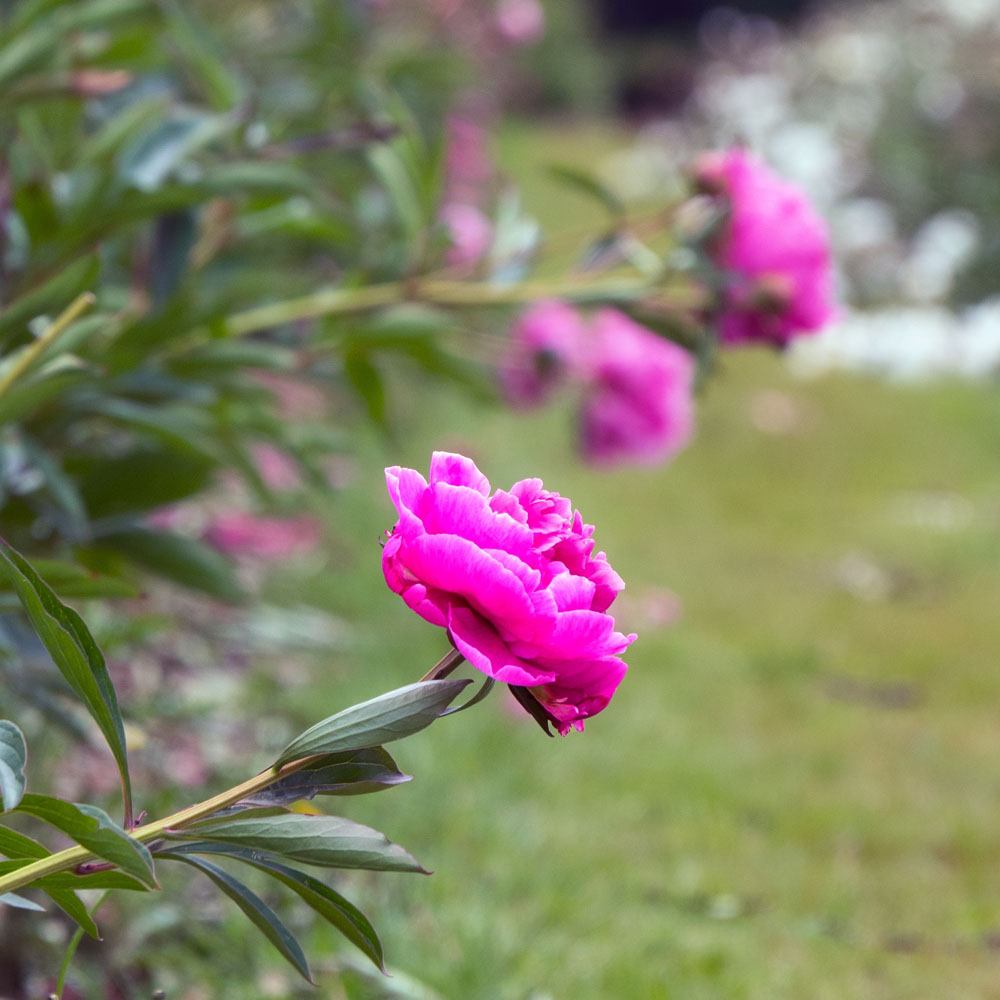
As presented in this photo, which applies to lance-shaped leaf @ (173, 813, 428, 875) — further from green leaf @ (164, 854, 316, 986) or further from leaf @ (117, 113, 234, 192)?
leaf @ (117, 113, 234, 192)

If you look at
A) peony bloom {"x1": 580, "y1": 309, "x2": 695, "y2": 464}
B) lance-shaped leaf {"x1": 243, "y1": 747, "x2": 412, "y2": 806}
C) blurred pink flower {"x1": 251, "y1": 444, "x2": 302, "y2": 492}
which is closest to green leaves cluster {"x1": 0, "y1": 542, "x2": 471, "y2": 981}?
lance-shaped leaf {"x1": 243, "y1": 747, "x2": 412, "y2": 806}

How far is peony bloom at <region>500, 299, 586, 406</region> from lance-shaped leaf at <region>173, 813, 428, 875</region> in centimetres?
94

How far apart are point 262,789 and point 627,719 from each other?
1.72m

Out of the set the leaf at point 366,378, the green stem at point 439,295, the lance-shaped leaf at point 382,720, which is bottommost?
the leaf at point 366,378

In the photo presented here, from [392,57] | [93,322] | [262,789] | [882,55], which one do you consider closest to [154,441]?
[93,322]

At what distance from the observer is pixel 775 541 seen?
365 cm

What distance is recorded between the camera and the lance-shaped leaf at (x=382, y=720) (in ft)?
1.48

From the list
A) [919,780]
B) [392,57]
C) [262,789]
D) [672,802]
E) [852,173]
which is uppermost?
[262,789]

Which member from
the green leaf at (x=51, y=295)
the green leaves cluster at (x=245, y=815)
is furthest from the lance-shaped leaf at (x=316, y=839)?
the green leaf at (x=51, y=295)

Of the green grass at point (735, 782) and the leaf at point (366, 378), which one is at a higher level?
the leaf at point (366, 378)

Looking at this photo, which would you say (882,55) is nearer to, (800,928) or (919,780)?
(919,780)

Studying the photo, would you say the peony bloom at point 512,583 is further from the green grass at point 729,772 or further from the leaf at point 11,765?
the green grass at point 729,772

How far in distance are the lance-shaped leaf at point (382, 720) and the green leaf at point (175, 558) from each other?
2.23 ft

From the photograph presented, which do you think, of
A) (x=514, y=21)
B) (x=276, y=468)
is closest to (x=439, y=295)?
(x=276, y=468)
